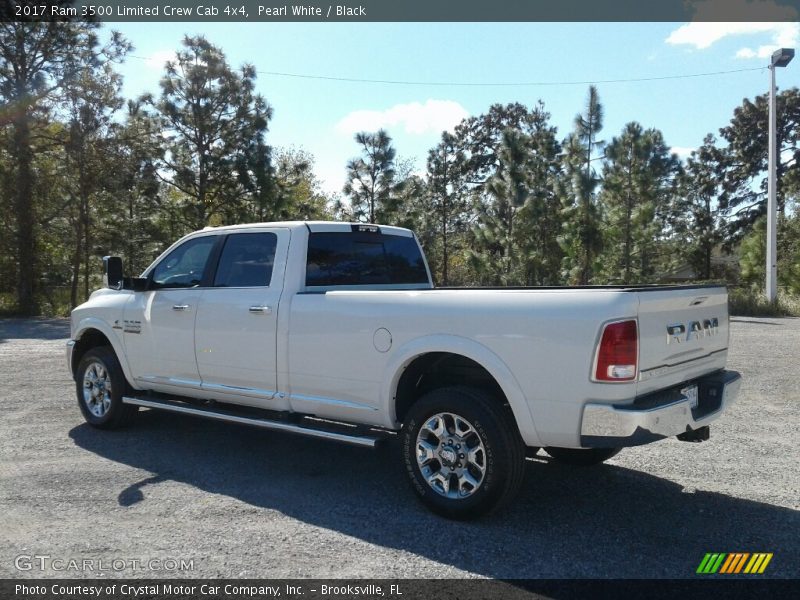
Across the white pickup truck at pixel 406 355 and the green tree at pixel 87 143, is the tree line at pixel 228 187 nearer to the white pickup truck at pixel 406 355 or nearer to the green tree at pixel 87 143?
the green tree at pixel 87 143

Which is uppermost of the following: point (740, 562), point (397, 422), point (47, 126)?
point (47, 126)

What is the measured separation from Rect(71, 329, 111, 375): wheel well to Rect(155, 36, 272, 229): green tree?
73.6 feet

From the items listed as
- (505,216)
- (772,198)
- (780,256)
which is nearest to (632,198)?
(505,216)

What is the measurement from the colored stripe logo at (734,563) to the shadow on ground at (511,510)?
0.18 feet

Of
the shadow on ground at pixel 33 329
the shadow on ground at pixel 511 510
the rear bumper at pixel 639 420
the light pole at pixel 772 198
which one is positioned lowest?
the shadow on ground at pixel 511 510

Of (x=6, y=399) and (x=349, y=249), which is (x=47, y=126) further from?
(x=349, y=249)

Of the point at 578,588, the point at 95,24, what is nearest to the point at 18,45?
the point at 95,24

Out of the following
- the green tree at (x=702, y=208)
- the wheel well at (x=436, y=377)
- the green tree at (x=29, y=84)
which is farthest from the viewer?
the green tree at (x=702, y=208)

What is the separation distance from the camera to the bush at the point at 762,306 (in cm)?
2488

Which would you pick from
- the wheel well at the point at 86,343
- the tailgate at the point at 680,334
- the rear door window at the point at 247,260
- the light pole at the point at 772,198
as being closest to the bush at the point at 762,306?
the light pole at the point at 772,198

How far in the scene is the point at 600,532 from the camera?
14.1 ft

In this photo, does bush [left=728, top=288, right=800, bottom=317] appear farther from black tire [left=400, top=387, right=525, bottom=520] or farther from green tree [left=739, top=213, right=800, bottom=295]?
black tire [left=400, top=387, right=525, bottom=520]

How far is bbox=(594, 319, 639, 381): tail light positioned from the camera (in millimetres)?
3836

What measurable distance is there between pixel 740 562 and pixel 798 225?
3445 cm
